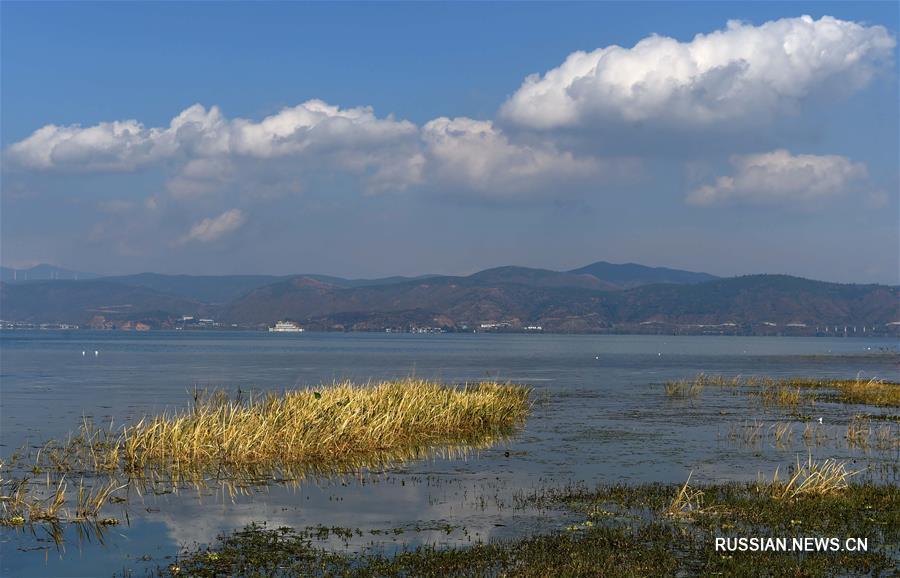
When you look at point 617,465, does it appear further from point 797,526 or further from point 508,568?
point 508,568

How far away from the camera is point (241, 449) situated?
99.3ft

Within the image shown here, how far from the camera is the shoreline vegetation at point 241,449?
25045 mm

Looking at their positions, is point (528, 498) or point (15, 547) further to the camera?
point (528, 498)

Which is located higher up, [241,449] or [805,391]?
[241,449]

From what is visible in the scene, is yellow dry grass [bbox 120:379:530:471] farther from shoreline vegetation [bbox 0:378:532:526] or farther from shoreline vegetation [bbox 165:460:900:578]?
shoreline vegetation [bbox 165:460:900:578]

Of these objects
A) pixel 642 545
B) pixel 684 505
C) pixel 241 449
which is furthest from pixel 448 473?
pixel 642 545

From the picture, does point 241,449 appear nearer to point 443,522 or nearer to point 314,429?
point 314,429

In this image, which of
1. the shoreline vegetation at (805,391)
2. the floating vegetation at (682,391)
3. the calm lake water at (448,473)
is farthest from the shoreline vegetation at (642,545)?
the floating vegetation at (682,391)

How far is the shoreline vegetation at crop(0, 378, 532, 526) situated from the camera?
2505 centimetres

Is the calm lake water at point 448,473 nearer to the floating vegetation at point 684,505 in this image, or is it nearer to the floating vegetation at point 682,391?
the floating vegetation at point 682,391

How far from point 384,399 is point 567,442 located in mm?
8151

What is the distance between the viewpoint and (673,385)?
68500 mm

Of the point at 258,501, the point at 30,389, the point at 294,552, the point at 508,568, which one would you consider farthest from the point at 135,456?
the point at 30,389

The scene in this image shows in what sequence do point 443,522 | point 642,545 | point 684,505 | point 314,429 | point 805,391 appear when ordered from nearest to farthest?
point 642,545
point 443,522
point 684,505
point 314,429
point 805,391
